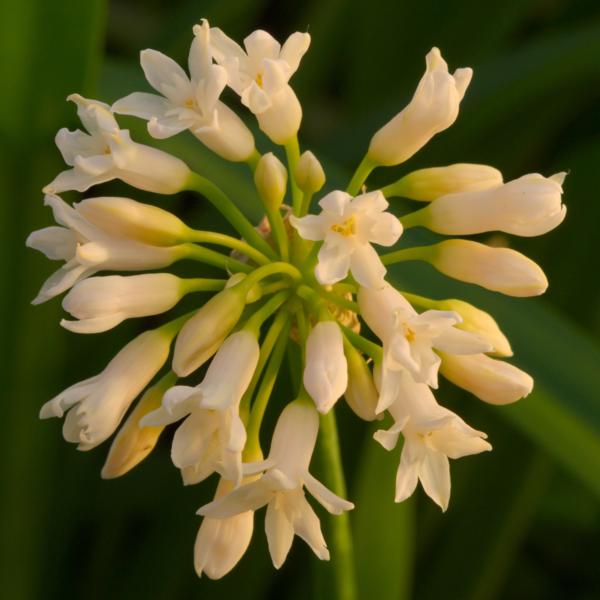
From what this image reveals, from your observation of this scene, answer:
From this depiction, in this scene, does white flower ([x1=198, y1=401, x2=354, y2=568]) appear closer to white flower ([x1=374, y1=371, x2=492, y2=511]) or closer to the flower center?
white flower ([x1=374, y1=371, x2=492, y2=511])

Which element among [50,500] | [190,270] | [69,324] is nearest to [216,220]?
[190,270]

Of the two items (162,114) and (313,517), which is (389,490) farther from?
(162,114)

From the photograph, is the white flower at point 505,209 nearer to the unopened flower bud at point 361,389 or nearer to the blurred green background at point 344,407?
the unopened flower bud at point 361,389

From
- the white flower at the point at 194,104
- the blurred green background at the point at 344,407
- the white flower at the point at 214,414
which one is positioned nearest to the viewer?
the white flower at the point at 214,414

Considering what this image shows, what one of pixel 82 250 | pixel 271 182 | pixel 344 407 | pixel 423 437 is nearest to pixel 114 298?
pixel 82 250

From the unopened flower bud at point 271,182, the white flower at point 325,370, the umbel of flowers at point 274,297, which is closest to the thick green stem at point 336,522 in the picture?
the umbel of flowers at point 274,297

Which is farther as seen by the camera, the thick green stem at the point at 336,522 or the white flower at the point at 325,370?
the thick green stem at the point at 336,522
